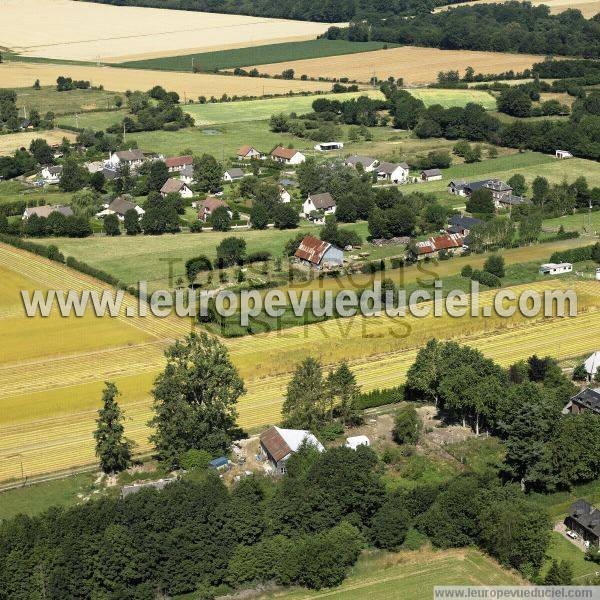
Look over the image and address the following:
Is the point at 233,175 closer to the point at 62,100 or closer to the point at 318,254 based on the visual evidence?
the point at 318,254

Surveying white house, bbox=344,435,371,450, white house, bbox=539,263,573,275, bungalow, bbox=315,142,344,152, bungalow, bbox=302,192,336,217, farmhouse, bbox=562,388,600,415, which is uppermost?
bungalow, bbox=315,142,344,152

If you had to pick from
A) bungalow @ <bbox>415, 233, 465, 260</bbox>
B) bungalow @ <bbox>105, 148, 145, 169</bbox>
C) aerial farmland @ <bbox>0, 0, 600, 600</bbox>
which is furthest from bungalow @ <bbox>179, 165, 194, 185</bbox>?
bungalow @ <bbox>415, 233, 465, 260</bbox>

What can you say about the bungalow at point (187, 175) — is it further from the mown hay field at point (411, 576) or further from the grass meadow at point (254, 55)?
the mown hay field at point (411, 576)

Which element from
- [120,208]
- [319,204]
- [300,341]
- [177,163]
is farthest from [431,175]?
[300,341]

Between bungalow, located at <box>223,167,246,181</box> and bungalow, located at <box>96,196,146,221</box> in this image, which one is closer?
bungalow, located at <box>96,196,146,221</box>

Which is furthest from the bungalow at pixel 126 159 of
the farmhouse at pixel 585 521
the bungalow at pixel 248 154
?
the farmhouse at pixel 585 521

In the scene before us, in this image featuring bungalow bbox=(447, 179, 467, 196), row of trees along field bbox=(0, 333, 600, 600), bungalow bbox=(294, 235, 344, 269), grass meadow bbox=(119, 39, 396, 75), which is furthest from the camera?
grass meadow bbox=(119, 39, 396, 75)

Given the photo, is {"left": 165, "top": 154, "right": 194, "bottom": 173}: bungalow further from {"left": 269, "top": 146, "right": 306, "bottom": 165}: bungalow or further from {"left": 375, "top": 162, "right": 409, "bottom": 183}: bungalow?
{"left": 375, "top": 162, "right": 409, "bottom": 183}: bungalow
